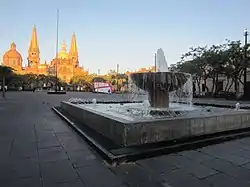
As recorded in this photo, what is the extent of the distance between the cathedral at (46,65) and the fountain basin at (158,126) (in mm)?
85101

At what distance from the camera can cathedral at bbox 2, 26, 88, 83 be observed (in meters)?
92.1

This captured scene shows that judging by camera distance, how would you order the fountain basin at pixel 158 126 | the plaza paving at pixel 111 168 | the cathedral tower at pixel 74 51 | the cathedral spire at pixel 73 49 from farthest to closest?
the cathedral spire at pixel 73 49
the cathedral tower at pixel 74 51
the fountain basin at pixel 158 126
the plaza paving at pixel 111 168

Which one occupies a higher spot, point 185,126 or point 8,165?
point 185,126

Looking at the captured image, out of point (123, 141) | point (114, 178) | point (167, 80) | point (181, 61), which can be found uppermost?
point (181, 61)

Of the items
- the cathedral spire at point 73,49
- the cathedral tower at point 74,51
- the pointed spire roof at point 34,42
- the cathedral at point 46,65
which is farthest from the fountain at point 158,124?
the pointed spire roof at point 34,42

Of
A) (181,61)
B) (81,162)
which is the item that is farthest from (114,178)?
(181,61)

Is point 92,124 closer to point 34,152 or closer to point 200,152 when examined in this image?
point 34,152

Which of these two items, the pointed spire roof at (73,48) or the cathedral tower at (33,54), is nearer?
the cathedral tower at (33,54)

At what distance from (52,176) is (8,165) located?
1046mm

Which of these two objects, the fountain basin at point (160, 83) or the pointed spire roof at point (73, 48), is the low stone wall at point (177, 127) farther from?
the pointed spire roof at point (73, 48)

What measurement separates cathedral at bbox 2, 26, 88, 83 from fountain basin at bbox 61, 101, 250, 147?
279ft

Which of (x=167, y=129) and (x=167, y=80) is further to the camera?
(x=167, y=80)

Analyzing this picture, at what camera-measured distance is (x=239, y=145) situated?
555cm

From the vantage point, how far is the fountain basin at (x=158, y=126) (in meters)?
4.70
